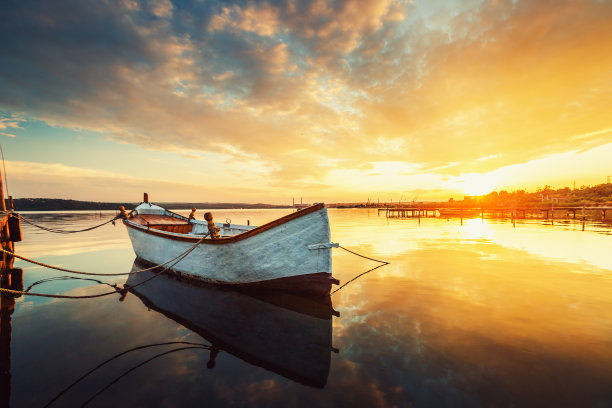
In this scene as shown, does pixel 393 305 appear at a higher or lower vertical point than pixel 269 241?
lower

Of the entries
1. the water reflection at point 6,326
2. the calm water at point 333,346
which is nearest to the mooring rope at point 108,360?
the calm water at point 333,346

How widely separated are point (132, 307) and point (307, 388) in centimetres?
628

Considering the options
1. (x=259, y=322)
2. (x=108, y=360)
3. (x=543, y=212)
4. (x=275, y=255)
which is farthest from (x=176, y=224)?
(x=543, y=212)

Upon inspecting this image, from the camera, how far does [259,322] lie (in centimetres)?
627

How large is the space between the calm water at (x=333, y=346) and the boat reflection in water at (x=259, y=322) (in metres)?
0.04

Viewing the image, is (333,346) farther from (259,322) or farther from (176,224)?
(176,224)

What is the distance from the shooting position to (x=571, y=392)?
3.63 m

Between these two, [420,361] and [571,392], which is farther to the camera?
[420,361]

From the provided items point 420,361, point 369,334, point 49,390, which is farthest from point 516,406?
point 49,390

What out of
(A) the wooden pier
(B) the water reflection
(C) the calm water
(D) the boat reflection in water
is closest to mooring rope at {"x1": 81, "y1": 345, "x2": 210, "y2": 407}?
(C) the calm water

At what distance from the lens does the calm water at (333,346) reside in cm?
371

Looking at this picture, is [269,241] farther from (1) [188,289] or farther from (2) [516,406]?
(2) [516,406]

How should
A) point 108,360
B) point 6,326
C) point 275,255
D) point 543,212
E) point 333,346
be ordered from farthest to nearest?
point 543,212 < point 275,255 < point 6,326 < point 333,346 < point 108,360

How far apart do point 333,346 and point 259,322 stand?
2.09 meters
